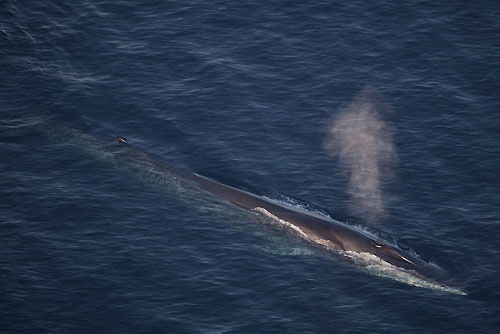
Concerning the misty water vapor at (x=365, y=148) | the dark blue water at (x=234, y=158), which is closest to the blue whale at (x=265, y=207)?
the dark blue water at (x=234, y=158)

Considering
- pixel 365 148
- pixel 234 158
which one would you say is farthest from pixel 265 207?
pixel 365 148

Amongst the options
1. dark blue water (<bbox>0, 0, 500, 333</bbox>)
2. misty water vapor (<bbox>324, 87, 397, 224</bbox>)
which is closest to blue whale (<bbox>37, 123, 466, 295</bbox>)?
dark blue water (<bbox>0, 0, 500, 333</bbox>)

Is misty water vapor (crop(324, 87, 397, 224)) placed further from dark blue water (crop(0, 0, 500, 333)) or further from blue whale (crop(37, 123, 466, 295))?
blue whale (crop(37, 123, 466, 295))

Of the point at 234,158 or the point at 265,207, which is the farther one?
the point at 234,158

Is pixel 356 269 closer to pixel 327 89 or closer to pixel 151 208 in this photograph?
pixel 151 208

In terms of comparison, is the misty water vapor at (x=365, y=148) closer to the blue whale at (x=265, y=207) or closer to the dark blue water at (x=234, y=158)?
the dark blue water at (x=234, y=158)

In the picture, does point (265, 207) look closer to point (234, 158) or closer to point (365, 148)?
point (234, 158)
